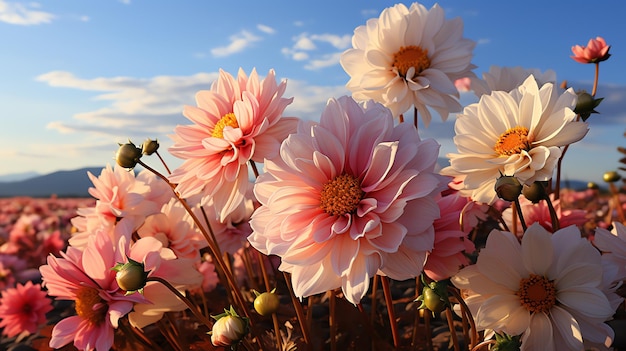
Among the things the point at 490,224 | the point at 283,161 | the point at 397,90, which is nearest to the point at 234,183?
the point at 283,161

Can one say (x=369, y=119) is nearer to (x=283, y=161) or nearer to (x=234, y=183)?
(x=283, y=161)

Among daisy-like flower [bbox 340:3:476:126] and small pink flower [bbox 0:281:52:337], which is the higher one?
daisy-like flower [bbox 340:3:476:126]

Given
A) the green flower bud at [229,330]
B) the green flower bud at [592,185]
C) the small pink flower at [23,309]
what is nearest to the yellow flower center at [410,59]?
the green flower bud at [229,330]

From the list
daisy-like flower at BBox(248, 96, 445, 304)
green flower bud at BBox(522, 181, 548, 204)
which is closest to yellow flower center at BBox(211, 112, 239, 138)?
daisy-like flower at BBox(248, 96, 445, 304)

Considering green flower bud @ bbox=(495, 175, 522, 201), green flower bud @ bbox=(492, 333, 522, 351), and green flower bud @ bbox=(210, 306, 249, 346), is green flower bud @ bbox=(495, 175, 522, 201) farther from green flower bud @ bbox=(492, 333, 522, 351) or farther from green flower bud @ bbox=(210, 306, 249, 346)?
green flower bud @ bbox=(210, 306, 249, 346)

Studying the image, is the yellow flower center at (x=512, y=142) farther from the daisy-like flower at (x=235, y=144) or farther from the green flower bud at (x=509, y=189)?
A: the daisy-like flower at (x=235, y=144)

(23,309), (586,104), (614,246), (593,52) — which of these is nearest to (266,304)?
(614,246)
